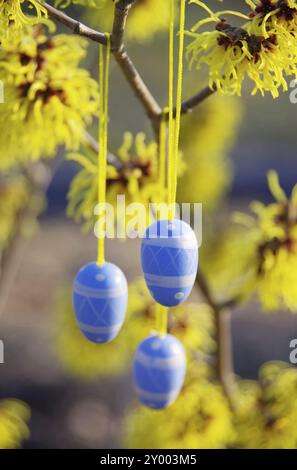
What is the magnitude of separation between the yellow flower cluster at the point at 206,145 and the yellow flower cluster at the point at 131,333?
259 millimetres

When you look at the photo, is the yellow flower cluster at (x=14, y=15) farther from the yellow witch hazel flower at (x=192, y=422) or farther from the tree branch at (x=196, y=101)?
the yellow witch hazel flower at (x=192, y=422)

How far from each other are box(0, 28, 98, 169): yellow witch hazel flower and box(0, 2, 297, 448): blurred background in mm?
198

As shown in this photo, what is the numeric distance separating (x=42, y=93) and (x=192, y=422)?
14.9 inches

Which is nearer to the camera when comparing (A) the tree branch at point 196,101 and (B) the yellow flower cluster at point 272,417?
(A) the tree branch at point 196,101

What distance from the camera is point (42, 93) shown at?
594 mm

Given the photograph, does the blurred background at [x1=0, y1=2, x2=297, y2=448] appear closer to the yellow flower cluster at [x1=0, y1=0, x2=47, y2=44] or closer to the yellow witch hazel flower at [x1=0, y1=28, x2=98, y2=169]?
the yellow witch hazel flower at [x1=0, y1=28, x2=98, y2=169]

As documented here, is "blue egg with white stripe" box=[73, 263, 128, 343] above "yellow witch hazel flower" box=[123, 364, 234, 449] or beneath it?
above

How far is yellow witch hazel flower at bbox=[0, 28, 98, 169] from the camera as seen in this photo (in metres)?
0.59

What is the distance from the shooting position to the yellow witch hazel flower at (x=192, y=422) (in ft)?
2.39

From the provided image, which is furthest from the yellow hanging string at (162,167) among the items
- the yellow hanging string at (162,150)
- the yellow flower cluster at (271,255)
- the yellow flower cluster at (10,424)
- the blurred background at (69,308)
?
the yellow flower cluster at (10,424)

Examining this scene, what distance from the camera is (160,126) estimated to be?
0.60m

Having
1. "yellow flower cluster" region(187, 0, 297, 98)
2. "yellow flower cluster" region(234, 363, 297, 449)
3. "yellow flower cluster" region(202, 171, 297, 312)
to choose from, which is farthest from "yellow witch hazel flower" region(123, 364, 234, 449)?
"yellow flower cluster" region(187, 0, 297, 98)

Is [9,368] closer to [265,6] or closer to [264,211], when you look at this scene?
[264,211]
